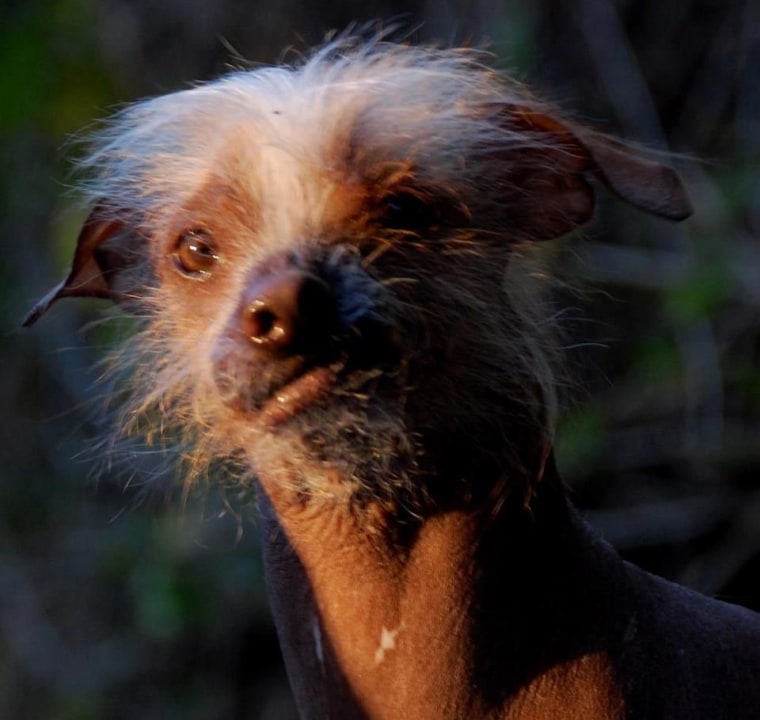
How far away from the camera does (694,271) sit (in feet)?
9.72

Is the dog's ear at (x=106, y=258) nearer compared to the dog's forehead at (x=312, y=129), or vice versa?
the dog's forehead at (x=312, y=129)

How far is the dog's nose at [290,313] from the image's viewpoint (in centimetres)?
110

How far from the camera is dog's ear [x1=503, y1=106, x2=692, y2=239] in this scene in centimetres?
125

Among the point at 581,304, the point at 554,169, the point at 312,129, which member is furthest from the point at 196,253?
the point at 581,304

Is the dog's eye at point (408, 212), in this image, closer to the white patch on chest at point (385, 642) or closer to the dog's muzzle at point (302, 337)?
the dog's muzzle at point (302, 337)

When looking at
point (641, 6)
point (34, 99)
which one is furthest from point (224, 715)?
point (641, 6)

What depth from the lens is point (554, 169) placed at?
1331mm

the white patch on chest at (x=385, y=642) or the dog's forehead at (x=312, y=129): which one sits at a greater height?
the dog's forehead at (x=312, y=129)

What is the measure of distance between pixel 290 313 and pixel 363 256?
0.11 metres

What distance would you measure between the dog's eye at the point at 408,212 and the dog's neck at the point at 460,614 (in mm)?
226

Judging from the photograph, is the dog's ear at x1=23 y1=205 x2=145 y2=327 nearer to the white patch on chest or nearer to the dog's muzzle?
the dog's muzzle

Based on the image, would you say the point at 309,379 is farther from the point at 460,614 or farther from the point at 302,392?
the point at 460,614

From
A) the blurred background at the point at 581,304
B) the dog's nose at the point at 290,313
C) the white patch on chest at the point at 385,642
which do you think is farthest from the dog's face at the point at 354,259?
the blurred background at the point at 581,304

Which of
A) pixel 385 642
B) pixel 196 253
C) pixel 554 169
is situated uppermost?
pixel 554 169
